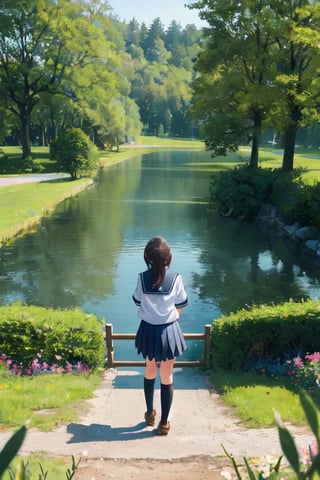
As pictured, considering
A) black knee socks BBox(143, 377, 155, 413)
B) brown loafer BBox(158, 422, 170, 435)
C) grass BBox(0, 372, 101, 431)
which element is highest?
black knee socks BBox(143, 377, 155, 413)

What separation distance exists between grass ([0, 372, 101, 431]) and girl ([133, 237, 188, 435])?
1.53 meters

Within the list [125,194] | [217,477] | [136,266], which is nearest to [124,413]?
[217,477]

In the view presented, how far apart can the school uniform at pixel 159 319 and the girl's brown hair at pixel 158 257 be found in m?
0.11

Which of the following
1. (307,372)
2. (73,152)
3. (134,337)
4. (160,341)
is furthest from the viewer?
A: (73,152)

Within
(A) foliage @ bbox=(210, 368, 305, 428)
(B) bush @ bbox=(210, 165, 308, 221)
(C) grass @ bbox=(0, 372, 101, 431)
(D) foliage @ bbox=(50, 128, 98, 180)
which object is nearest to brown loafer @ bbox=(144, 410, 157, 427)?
(C) grass @ bbox=(0, 372, 101, 431)

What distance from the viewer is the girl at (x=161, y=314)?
20.8ft

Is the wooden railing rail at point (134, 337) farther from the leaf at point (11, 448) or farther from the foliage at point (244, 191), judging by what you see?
the foliage at point (244, 191)

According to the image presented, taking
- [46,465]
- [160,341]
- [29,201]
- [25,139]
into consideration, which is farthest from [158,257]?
[25,139]

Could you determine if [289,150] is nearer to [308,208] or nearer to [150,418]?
[308,208]

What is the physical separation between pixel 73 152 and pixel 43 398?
135 feet

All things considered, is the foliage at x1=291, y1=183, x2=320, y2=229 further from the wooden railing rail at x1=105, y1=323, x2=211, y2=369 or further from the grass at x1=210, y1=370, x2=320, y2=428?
the grass at x1=210, y1=370, x2=320, y2=428

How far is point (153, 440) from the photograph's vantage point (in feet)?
20.5

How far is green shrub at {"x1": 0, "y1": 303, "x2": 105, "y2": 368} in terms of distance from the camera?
29.9 feet

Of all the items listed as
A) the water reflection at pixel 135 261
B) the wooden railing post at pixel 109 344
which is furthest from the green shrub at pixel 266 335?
the water reflection at pixel 135 261
